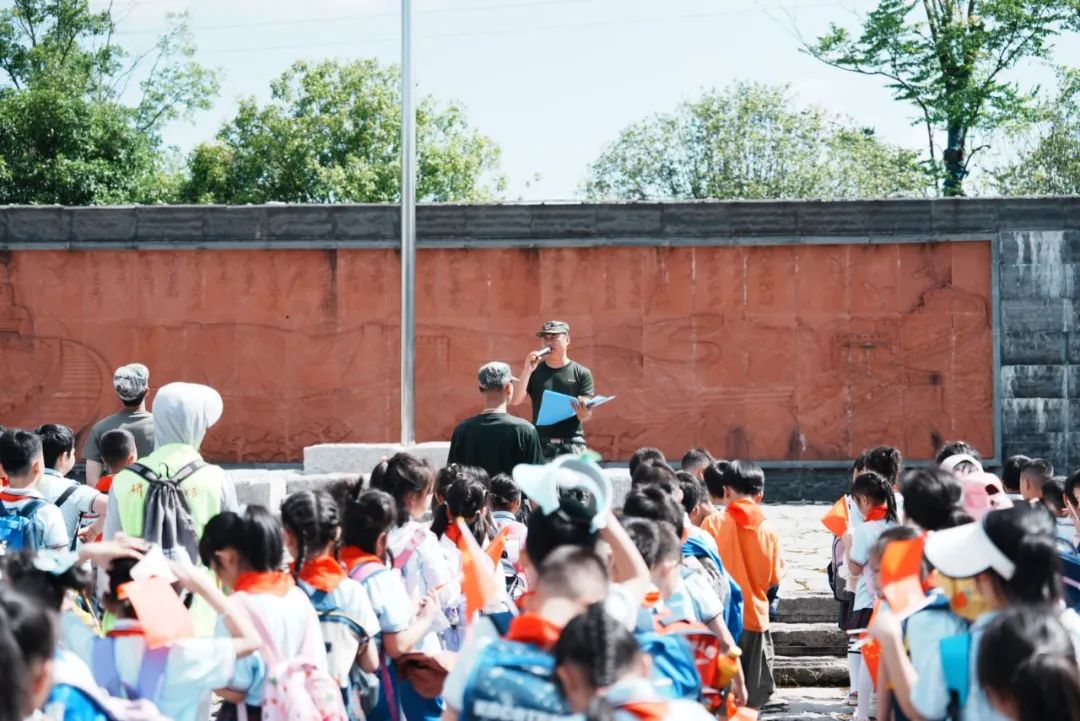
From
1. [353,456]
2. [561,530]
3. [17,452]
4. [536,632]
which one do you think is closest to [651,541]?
[561,530]

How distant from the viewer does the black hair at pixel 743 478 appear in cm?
593

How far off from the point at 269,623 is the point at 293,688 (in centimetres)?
19

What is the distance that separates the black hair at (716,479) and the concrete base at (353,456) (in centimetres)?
358

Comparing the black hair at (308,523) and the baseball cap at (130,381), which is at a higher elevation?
the baseball cap at (130,381)

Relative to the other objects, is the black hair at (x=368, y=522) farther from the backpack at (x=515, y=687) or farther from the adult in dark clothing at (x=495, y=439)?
the adult in dark clothing at (x=495, y=439)

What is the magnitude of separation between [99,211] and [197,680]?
11567 mm

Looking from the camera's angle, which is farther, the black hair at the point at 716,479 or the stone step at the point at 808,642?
the stone step at the point at 808,642

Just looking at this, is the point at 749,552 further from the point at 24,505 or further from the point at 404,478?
the point at 24,505

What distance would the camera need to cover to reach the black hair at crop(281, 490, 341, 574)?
3951mm

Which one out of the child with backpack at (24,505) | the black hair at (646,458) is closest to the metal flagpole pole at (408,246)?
the black hair at (646,458)

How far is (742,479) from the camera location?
593 centimetres

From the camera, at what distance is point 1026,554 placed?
3.12m

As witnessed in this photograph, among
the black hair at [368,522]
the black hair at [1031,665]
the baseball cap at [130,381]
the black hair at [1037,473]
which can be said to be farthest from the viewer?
the black hair at [1037,473]

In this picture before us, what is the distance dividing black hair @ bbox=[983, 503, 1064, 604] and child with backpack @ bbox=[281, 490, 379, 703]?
184cm
